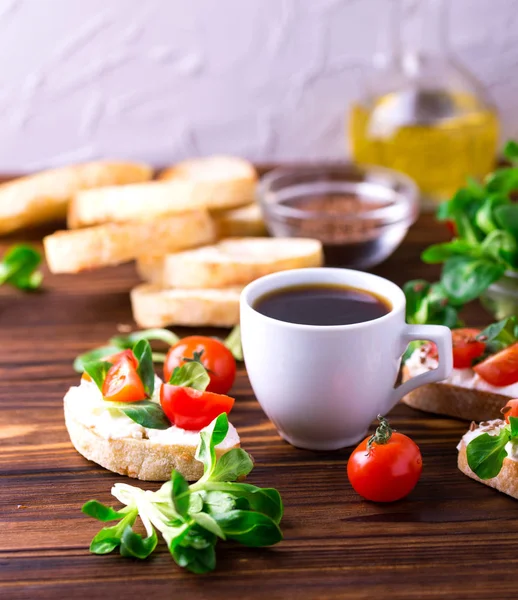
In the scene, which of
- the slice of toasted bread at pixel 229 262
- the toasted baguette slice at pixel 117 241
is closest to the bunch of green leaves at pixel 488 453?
the slice of toasted bread at pixel 229 262

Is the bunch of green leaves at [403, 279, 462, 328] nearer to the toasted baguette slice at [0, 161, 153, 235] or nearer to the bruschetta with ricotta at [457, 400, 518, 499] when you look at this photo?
the bruschetta with ricotta at [457, 400, 518, 499]

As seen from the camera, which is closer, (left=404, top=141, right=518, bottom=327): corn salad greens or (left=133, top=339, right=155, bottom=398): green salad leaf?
(left=133, top=339, right=155, bottom=398): green salad leaf

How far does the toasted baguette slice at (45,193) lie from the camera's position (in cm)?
277

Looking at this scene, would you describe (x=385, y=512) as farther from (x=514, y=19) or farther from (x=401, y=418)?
(x=514, y=19)

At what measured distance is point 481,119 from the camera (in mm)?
2908

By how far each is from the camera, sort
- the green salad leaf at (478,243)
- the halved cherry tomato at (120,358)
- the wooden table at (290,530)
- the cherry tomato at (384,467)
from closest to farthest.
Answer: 1. the wooden table at (290,530)
2. the cherry tomato at (384,467)
3. the halved cherry tomato at (120,358)
4. the green salad leaf at (478,243)

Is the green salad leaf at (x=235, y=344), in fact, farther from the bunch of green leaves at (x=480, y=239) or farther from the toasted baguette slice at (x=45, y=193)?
the toasted baguette slice at (x=45, y=193)

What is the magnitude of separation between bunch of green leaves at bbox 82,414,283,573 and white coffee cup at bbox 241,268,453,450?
0.68 ft

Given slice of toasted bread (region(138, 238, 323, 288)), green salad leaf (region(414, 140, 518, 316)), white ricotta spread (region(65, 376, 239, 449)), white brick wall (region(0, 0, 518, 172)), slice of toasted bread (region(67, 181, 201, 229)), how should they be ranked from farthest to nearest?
1. white brick wall (region(0, 0, 518, 172))
2. slice of toasted bread (region(67, 181, 201, 229))
3. slice of toasted bread (region(138, 238, 323, 288))
4. green salad leaf (region(414, 140, 518, 316))
5. white ricotta spread (region(65, 376, 239, 449))

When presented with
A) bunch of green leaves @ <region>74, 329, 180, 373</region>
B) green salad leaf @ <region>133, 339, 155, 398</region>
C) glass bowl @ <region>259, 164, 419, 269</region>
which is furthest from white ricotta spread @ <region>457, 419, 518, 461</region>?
glass bowl @ <region>259, 164, 419, 269</region>

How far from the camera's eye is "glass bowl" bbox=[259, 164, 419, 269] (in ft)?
8.12

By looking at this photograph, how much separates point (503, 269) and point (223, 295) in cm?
70

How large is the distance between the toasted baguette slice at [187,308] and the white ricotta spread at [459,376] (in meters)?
0.53

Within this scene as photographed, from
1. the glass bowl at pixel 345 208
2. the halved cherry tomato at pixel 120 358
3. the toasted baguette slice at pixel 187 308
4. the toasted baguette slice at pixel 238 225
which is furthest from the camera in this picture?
the toasted baguette slice at pixel 238 225
